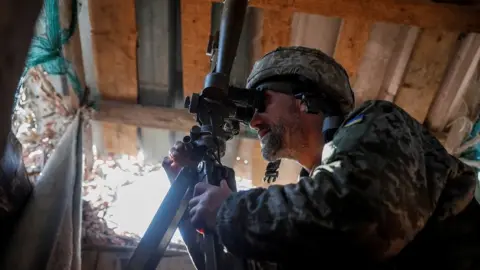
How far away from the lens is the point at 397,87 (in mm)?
2828

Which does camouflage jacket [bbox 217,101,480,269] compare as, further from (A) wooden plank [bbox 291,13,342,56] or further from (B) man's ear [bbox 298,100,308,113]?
(A) wooden plank [bbox 291,13,342,56]

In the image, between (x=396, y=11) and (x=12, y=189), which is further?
(x=396, y=11)

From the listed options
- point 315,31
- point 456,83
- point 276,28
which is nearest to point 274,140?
point 276,28

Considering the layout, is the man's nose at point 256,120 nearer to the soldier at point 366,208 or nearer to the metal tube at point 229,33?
the metal tube at point 229,33

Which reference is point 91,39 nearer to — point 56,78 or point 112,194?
point 56,78

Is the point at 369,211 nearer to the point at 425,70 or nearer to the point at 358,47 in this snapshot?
the point at 358,47

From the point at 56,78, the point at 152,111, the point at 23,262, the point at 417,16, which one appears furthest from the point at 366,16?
the point at 23,262

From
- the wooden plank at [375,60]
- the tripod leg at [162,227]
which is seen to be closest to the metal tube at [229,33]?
the tripod leg at [162,227]

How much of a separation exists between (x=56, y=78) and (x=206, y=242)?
1554 mm

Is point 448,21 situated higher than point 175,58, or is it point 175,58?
point 448,21

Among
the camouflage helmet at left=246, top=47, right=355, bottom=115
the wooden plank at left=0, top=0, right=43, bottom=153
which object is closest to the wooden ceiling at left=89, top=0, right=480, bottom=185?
the camouflage helmet at left=246, top=47, right=355, bottom=115

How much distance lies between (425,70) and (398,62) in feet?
0.46

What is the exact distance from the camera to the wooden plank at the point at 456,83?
2.68 metres

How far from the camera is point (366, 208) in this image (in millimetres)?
1154
